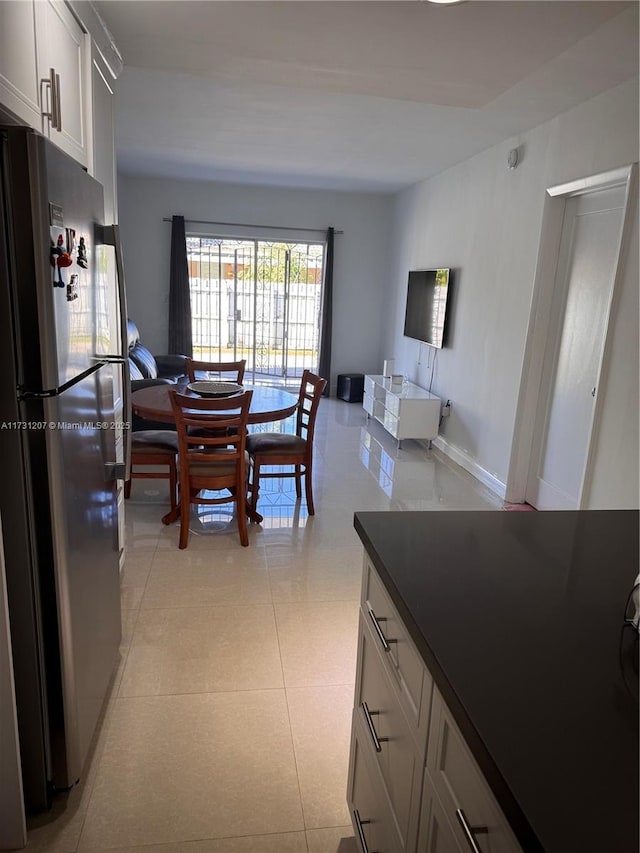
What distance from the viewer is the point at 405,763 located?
3.81 feet

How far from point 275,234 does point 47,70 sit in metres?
6.12

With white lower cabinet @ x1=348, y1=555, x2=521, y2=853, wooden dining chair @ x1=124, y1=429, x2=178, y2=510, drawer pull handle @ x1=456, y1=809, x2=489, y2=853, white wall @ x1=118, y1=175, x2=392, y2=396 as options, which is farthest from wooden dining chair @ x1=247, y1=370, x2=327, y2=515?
white wall @ x1=118, y1=175, x2=392, y2=396

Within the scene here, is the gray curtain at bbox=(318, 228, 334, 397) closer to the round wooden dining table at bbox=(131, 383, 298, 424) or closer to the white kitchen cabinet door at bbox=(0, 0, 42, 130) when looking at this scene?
the round wooden dining table at bbox=(131, 383, 298, 424)

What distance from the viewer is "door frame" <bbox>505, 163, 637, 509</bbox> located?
3.16 metres

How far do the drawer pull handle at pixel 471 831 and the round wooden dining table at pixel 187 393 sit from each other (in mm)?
2675

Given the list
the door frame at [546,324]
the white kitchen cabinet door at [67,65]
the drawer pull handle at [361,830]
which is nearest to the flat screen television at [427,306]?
the door frame at [546,324]

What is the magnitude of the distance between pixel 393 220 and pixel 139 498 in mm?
5426

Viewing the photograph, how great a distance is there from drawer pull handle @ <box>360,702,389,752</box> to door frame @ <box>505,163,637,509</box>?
2331 mm

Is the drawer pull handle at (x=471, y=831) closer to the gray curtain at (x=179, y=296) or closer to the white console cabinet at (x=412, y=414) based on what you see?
the white console cabinet at (x=412, y=414)

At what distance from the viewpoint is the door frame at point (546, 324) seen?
3.16 metres

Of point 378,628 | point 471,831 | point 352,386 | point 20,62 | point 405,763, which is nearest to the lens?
point 471,831

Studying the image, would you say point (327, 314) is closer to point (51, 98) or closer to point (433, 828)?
point (51, 98)

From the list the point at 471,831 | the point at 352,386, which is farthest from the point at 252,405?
the point at 352,386

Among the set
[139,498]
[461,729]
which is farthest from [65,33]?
[139,498]
